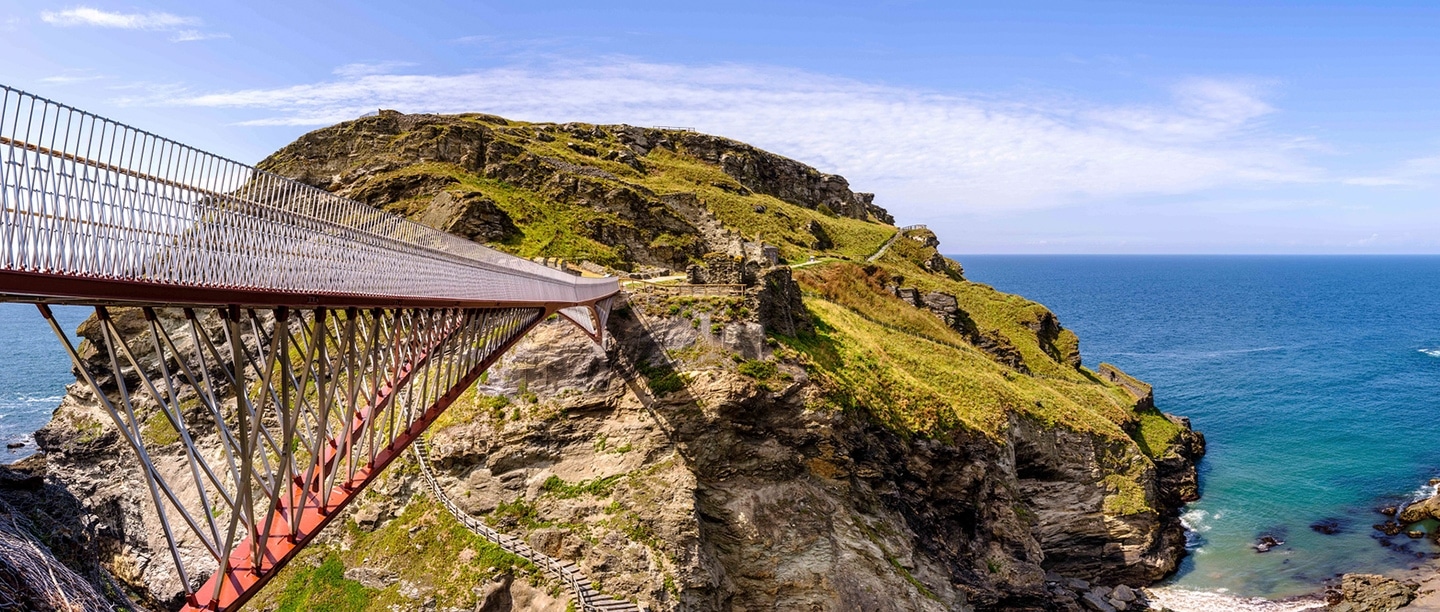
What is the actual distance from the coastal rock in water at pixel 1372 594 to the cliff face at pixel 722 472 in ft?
27.9

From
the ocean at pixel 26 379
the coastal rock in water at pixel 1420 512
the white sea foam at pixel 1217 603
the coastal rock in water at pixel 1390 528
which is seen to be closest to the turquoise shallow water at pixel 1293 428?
the coastal rock in water at pixel 1390 528

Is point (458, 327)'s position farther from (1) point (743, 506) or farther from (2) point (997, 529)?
(2) point (997, 529)

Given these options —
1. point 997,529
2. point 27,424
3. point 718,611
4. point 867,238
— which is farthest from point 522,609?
point 867,238

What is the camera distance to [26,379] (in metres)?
82.9

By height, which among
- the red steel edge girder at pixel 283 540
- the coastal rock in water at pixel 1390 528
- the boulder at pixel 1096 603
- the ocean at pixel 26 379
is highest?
the red steel edge girder at pixel 283 540

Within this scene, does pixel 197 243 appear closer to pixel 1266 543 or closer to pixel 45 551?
pixel 45 551

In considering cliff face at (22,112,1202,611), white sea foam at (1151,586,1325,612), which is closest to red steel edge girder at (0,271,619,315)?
cliff face at (22,112,1202,611)

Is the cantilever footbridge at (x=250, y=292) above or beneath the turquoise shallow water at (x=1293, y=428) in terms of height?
above

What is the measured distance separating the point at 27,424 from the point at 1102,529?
266 feet

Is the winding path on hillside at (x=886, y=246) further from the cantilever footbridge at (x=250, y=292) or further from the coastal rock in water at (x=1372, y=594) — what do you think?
the cantilever footbridge at (x=250, y=292)

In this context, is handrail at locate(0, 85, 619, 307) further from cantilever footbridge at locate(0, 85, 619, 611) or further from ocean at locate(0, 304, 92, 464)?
ocean at locate(0, 304, 92, 464)

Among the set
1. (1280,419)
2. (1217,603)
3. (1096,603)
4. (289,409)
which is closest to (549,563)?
(289,409)

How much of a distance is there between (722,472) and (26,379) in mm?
88727

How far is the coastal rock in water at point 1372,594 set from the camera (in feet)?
135
